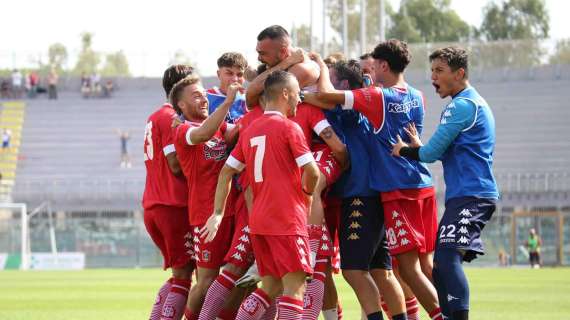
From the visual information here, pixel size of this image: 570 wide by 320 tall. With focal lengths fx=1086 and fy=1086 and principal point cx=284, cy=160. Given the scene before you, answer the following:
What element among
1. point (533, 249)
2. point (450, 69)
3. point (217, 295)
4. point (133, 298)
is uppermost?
point (450, 69)

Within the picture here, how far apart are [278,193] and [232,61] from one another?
214cm

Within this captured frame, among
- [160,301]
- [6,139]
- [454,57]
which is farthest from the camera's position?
[6,139]

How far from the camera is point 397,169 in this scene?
32.6ft

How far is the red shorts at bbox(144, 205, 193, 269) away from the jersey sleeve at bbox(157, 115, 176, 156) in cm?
60

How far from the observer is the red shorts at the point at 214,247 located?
10148 millimetres

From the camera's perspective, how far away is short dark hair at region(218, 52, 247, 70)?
1061cm

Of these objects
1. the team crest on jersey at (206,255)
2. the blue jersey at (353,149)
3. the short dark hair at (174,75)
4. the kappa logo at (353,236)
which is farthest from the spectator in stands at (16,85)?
the kappa logo at (353,236)

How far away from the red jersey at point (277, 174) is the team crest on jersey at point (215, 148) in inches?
50.2

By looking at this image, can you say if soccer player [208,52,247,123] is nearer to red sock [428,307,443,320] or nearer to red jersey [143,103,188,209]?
red jersey [143,103,188,209]

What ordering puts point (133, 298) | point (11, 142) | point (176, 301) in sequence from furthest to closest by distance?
point (11, 142), point (133, 298), point (176, 301)

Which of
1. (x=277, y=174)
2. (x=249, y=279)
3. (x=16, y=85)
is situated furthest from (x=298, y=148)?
(x=16, y=85)

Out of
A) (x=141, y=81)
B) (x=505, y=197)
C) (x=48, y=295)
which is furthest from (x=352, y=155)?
(x=141, y=81)

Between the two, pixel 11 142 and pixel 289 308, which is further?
pixel 11 142

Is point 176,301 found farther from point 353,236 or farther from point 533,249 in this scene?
point 533,249
